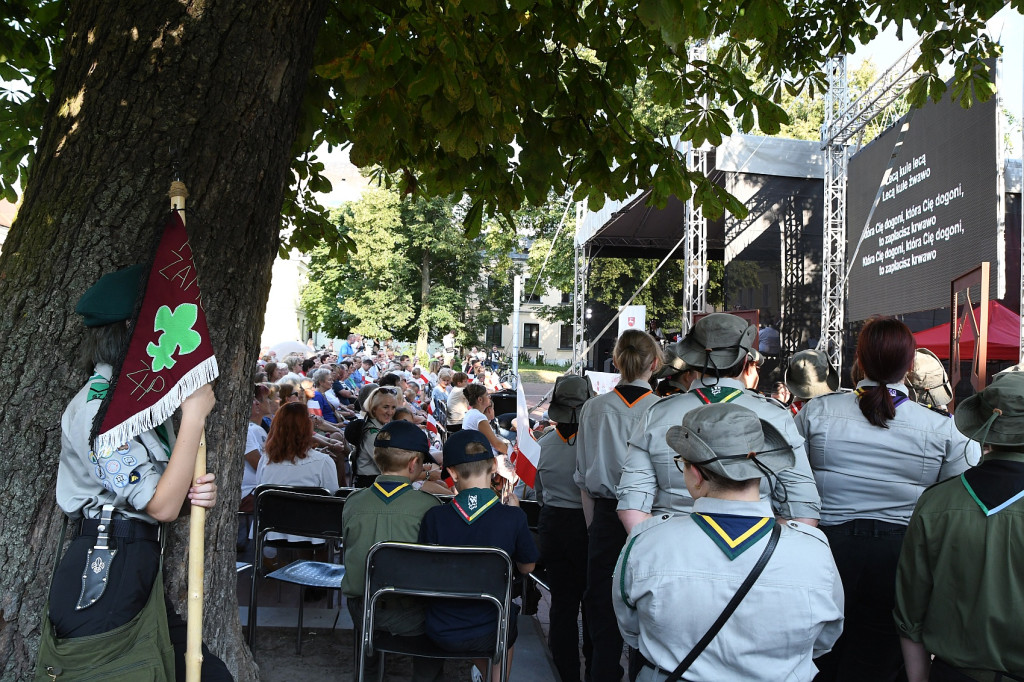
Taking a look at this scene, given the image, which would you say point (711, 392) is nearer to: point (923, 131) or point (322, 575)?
point (322, 575)

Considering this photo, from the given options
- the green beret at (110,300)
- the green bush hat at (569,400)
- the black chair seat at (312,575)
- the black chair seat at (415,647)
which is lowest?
the black chair seat at (415,647)

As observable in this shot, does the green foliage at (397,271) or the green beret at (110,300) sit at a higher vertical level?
the green foliage at (397,271)

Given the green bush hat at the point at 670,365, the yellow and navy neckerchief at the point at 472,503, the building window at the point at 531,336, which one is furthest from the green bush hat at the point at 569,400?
the building window at the point at 531,336

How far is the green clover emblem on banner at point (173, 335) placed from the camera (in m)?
2.37

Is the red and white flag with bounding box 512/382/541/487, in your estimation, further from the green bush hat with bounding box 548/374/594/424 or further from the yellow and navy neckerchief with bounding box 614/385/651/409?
the yellow and navy neckerchief with bounding box 614/385/651/409

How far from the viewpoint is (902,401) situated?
3377mm

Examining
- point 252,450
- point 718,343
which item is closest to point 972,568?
point 718,343

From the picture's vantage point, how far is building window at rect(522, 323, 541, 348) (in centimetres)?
6706

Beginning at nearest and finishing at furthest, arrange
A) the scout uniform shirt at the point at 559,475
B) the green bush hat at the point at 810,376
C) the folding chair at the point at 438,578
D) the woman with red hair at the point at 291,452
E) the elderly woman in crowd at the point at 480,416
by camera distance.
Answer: the folding chair at the point at 438,578 < the green bush hat at the point at 810,376 < the scout uniform shirt at the point at 559,475 < the woman with red hair at the point at 291,452 < the elderly woman in crowd at the point at 480,416

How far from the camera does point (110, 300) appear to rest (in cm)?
241

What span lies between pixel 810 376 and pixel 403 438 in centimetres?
215

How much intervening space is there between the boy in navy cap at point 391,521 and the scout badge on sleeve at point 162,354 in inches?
61.8

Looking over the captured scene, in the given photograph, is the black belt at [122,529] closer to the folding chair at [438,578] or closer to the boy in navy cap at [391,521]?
the folding chair at [438,578]

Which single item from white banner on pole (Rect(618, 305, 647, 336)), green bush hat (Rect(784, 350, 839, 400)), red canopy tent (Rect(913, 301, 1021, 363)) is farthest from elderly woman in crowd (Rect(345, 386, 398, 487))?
white banner on pole (Rect(618, 305, 647, 336))
